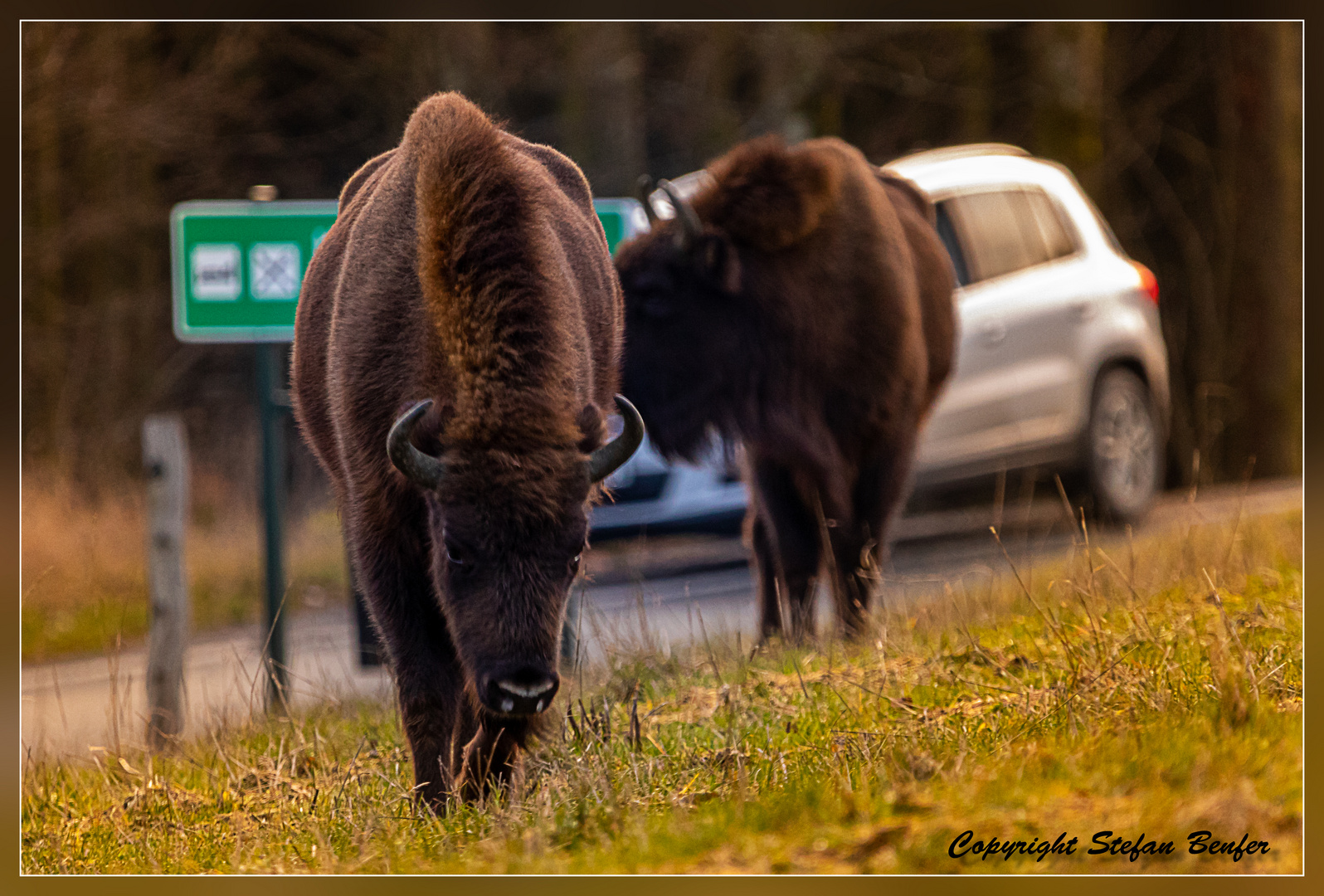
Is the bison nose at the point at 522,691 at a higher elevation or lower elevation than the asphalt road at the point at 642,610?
higher

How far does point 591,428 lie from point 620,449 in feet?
0.33

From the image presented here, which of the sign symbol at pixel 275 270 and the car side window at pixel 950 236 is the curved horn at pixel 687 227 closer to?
the sign symbol at pixel 275 270

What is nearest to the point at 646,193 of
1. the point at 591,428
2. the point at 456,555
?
the point at 591,428

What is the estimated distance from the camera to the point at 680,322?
6316mm

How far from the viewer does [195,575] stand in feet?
37.2

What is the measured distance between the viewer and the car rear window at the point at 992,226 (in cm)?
846

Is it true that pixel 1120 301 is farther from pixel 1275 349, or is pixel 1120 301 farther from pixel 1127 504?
pixel 1275 349

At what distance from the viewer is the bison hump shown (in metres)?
6.40

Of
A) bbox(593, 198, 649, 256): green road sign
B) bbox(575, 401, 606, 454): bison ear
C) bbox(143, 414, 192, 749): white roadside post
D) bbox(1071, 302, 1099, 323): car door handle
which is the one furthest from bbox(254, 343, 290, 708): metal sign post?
bbox(1071, 302, 1099, 323): car door handle

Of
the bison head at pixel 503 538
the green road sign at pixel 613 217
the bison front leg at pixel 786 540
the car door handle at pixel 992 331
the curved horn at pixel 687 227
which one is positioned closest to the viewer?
the bison head at pixel 503 538

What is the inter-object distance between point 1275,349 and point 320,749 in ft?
29.2

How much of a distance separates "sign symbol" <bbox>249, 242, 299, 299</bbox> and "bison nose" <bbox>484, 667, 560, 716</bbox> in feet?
8.20

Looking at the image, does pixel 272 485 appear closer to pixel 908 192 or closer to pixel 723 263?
pixel 723 263

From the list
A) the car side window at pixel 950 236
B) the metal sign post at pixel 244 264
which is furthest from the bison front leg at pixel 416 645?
the car side window at pixel 950 236
